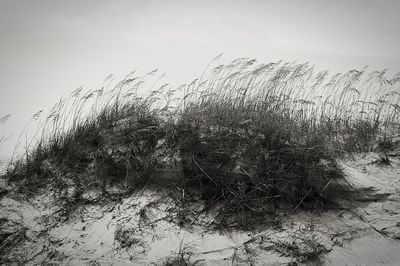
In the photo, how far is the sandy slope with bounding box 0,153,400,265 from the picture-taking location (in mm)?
2814

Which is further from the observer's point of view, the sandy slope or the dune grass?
the dune grass

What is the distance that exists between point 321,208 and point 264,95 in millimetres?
2221

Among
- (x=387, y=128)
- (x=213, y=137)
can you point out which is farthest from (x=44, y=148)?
(x=387, y=128)

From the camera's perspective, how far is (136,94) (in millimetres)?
4949

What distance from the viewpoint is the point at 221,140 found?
3.68 meters

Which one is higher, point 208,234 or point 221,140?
point 221,140

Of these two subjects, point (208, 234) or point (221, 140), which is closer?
point (208, 234)

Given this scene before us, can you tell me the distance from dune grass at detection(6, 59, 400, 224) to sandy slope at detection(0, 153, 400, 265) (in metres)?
0.28

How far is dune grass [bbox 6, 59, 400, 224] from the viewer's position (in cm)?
332

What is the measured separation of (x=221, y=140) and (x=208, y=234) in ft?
3.88

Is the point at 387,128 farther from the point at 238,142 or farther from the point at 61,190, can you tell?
the point at 61,190

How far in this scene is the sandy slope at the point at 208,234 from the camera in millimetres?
2814

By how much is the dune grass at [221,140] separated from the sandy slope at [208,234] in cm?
28

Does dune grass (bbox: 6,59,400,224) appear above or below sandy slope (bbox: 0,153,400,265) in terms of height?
above
